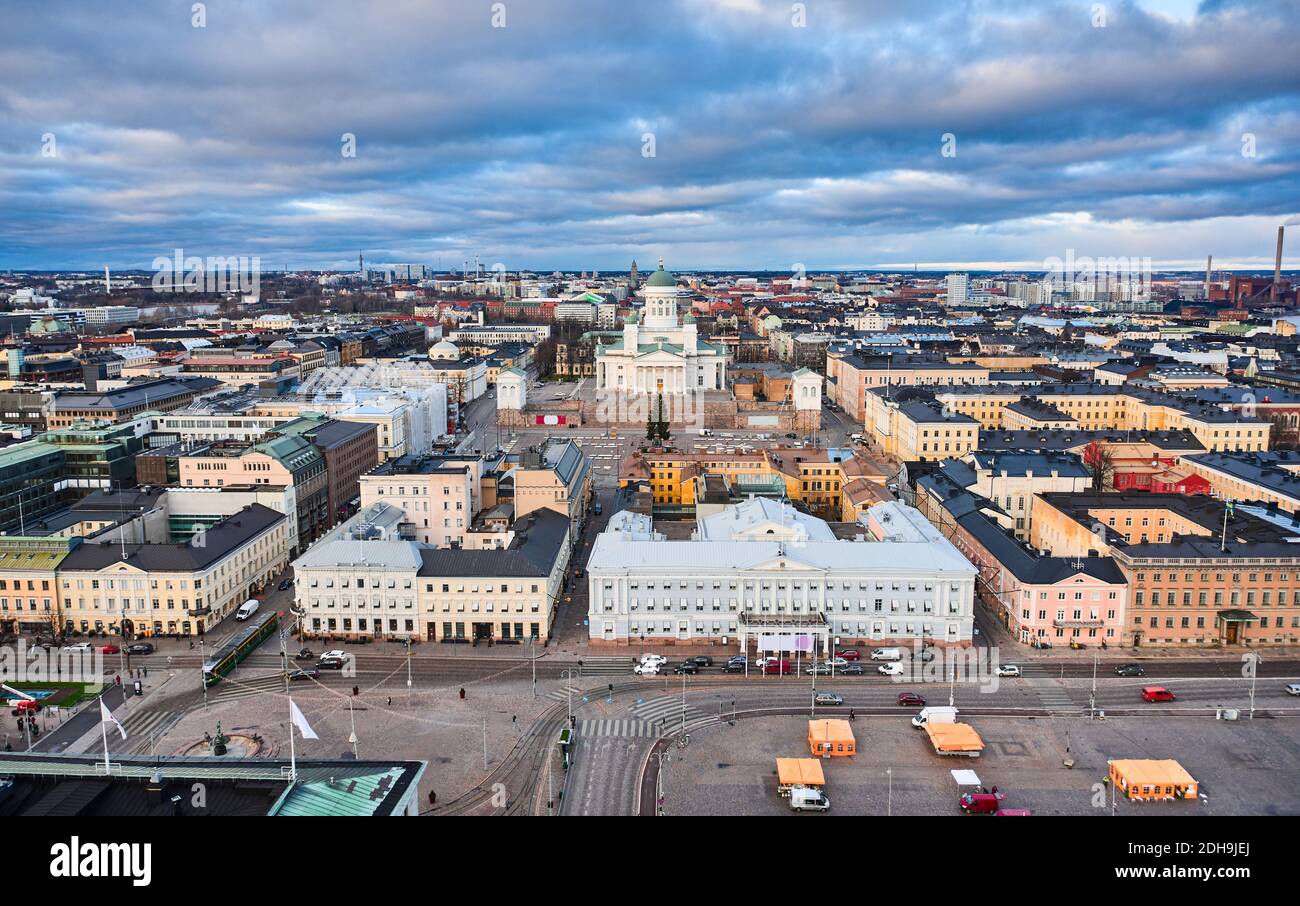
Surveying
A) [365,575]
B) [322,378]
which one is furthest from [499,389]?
[365,575]

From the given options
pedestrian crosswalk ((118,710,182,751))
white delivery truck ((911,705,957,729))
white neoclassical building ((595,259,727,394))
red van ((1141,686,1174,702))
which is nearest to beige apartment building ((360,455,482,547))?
pedestrian crosswalk ((118,710,182,751))

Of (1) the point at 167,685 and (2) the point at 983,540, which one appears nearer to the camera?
(1) the point at 167,685

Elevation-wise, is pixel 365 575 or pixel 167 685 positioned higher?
pixel 365 575

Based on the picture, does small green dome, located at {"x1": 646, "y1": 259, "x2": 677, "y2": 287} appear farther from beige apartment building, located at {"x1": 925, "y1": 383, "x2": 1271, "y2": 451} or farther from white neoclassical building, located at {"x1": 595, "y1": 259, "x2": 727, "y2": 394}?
beige apartment building, located at {"x1": 925, "y1": 383, "x2": 1271, "y2": 451}

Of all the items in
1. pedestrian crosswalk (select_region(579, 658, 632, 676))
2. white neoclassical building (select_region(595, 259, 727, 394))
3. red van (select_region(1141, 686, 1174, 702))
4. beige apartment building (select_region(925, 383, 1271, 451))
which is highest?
white neoclassical building (select_region(595, 259, 727, 394))

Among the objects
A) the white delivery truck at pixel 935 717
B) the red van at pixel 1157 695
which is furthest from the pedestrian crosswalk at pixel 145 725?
the red van at pixel 1157 695

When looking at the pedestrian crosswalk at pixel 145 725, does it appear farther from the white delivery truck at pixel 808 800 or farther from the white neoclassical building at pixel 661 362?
the white neoclassical building at pixel 661 362
